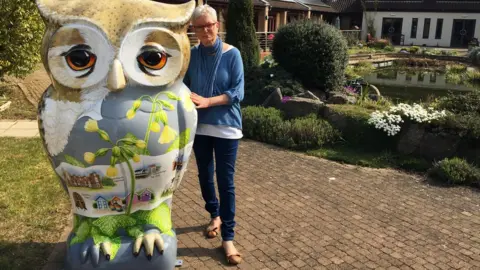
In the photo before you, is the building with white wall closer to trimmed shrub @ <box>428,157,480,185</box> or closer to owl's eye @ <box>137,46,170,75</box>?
trimmed shrub @ <box>428,157,480,185</box>

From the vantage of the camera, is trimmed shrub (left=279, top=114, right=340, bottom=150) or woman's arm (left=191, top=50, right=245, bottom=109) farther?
trimmed shrub (left=279, top=114, right=340, bottom=150)

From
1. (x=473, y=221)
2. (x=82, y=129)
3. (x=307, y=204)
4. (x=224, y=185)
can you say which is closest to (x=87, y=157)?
(x=82, y=129)

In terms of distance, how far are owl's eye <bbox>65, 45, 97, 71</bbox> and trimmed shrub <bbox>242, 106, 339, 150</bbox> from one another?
4.75m

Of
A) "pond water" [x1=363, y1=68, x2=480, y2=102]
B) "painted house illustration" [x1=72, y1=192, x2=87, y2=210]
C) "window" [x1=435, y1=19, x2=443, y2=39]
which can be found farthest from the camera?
"window" [x1=435, y1=19, x2=443, y2=39]

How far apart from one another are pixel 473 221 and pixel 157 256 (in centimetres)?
335

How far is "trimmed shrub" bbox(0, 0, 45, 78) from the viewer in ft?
27.8

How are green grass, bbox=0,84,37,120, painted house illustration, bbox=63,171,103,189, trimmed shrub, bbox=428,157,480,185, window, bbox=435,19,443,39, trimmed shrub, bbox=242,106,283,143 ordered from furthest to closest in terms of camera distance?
window, bbox=435,19,443,39
green grass, bbox=0,84,37,120
trimmed shrub, bbox=242,106,283,143
trimmed shrub, bbox=428,157,480,185
painted house illustration, bbox=63,171,103,189

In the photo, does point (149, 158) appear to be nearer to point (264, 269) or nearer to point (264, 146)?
point (264, 269)

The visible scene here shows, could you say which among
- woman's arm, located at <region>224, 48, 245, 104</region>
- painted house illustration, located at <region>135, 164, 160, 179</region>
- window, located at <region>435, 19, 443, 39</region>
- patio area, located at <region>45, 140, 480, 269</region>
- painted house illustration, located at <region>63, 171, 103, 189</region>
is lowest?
A: patio area, located at <region>45, 140, 480, 269</region>

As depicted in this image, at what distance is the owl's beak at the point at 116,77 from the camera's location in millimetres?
2480

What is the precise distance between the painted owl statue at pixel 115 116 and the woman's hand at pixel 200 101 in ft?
0.36

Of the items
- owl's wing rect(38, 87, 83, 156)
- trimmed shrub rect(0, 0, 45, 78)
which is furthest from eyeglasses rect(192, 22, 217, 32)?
trimmed shrub rect(0, 0, 45, 78)

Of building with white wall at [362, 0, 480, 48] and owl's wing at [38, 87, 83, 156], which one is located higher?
building with white wall at [362, 0, 480, 48]

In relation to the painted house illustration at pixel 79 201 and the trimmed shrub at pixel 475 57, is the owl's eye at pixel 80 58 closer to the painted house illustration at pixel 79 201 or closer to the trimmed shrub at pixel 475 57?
the painted house illustration at pixel 79 201
